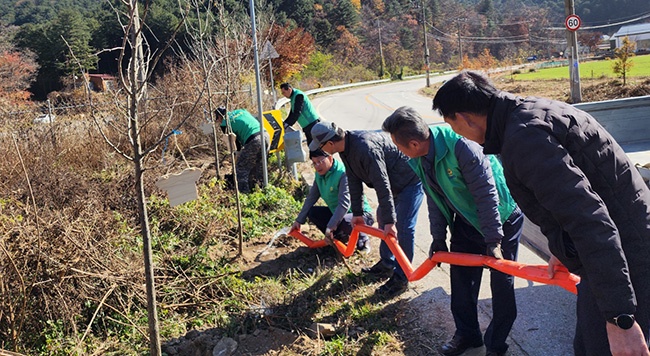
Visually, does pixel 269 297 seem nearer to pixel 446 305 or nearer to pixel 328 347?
pixel 328 347

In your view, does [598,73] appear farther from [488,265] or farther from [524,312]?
[488,265]

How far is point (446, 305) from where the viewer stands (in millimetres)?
4238

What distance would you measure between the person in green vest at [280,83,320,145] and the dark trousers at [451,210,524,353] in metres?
6.01

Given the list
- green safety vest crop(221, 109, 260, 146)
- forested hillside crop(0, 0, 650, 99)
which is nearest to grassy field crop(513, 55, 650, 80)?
forested hillside crop(0, 0, 650, 99)

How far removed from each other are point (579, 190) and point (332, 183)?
3382 mm

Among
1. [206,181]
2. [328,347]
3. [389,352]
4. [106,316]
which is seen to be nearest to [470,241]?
[389,352]

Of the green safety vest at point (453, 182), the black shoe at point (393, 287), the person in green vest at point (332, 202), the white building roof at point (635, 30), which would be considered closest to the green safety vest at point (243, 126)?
the person in green vest at point (332, 202)

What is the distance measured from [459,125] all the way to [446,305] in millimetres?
2351

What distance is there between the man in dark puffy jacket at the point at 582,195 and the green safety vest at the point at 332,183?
9.29ft

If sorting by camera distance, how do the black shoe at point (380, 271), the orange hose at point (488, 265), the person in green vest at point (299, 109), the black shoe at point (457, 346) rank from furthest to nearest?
1. the person in green vest at point (299, 109)
2. the black shoe at point (380, 271)
3. the black shoe at point (457, 346)
4. the orange hose at point (488, 265)

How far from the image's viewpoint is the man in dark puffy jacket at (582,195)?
1747mm

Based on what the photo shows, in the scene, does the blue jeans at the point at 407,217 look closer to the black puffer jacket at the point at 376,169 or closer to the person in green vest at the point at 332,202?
the black puffer jacket at the point at 376,169

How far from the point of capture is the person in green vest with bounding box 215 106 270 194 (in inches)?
309

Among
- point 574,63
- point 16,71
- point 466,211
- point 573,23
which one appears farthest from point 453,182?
point 16,71
